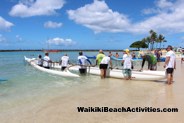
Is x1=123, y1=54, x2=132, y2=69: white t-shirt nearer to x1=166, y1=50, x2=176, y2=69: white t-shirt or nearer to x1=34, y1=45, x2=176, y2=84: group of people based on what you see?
x1=34, y1=45, x2=176, y2=84: group of people

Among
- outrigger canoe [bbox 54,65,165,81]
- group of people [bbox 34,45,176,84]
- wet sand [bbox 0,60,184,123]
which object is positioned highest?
group of people [bbox 34,45,176,84]

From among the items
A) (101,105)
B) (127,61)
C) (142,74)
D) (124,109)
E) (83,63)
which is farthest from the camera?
(83,63)

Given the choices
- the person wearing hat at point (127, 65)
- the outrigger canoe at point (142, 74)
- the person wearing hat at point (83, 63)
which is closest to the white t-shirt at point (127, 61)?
the person wearing hat at point (127, 65)

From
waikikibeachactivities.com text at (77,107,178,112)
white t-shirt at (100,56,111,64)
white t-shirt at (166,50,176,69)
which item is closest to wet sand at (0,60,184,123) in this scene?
waikikibeachactivities.com text at (77,107,178,112)

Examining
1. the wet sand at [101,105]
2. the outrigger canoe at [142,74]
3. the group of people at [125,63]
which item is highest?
the group of people at [125,63]

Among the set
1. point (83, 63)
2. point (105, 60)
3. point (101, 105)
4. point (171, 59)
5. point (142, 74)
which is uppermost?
point (171, 59)

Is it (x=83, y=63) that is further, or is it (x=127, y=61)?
(x=83, y=63)

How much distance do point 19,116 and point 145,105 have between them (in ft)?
11.7

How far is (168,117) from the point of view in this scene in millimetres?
5840

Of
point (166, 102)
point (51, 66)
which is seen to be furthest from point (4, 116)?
point (51, 66)

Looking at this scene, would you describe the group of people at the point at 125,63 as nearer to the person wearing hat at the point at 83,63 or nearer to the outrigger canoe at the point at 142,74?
the person wearing hat at the point at 83,63

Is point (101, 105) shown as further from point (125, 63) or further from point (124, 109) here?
point (125, 63)

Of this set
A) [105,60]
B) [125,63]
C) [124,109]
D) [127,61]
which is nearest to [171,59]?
[127,61]

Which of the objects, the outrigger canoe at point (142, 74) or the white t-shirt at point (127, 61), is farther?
the white t-shirt at point (127, 61)
